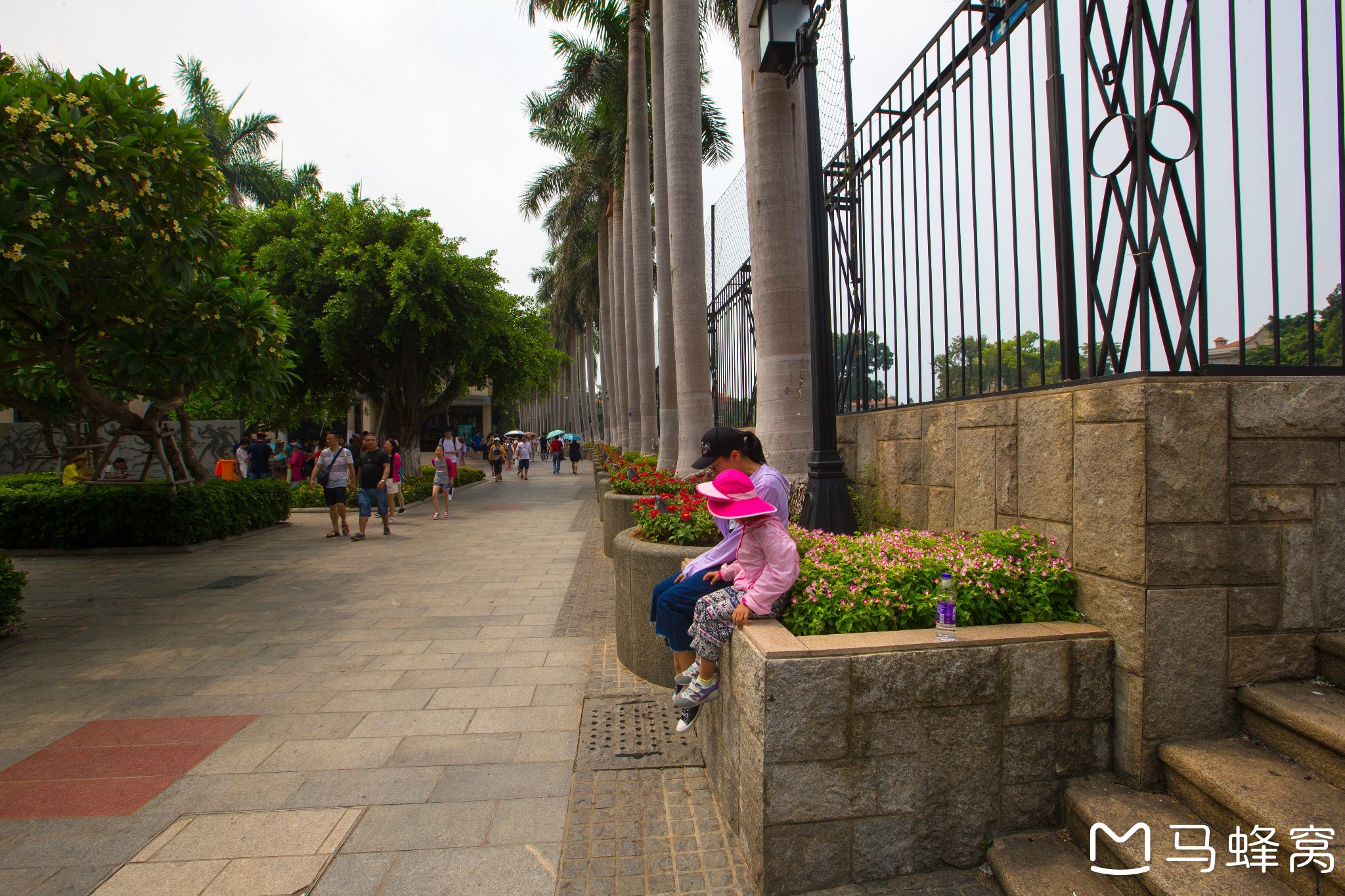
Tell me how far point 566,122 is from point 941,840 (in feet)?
76.9

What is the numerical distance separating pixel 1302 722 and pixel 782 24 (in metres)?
4.77

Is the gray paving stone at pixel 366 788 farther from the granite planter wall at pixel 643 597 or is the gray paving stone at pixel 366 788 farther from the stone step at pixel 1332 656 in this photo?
the stone step at pixel 1332 656

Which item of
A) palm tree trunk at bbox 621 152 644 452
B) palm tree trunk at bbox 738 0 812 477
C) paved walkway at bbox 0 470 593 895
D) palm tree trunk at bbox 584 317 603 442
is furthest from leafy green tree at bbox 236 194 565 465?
palm tree trunk at bbox 584 317 603 442

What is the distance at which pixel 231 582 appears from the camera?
30.2 ft

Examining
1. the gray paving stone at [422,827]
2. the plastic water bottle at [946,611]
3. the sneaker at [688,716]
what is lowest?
the gray paving stone at [422,827]

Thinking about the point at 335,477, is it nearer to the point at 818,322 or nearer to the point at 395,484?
the point at 395,484

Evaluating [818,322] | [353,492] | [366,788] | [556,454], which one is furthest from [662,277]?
[556,454]

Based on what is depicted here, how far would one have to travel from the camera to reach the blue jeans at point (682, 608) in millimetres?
3617

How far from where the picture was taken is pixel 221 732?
14.6 feet

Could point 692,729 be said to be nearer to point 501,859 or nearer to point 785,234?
point 501,859

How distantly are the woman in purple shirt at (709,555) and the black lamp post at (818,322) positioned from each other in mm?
826

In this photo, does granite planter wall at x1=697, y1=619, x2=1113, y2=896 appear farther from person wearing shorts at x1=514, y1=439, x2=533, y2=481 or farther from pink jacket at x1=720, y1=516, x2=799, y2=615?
person wearing shorts at x1=514, y1=439, x2=533, y2=481

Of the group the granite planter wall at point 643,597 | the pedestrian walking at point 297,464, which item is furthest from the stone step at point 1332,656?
the pedestrian walking at point 297,464

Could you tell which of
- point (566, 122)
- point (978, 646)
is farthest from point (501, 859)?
point (566, 122)
